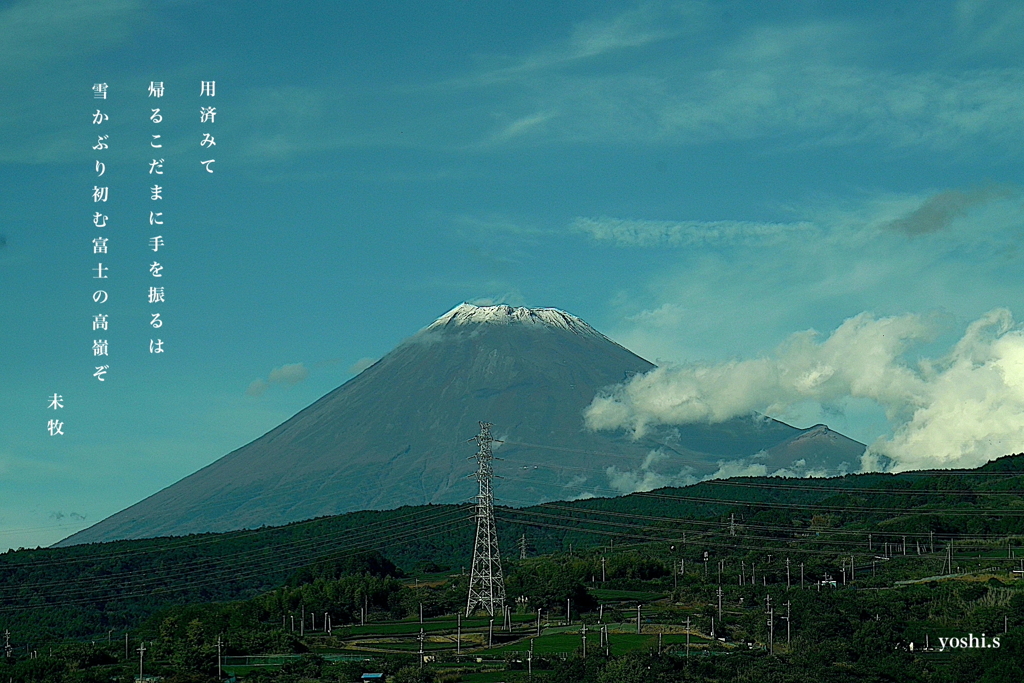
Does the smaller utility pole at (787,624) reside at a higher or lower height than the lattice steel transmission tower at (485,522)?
lower

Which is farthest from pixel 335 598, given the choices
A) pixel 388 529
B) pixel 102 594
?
pixel 388 529

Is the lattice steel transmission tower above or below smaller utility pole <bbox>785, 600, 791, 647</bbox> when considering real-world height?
above

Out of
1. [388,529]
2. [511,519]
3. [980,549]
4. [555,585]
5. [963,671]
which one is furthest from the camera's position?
[511,519]

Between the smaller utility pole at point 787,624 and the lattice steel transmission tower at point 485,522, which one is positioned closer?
the smaller utility pole at point 787,624

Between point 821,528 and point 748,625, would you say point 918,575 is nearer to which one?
point 748,625

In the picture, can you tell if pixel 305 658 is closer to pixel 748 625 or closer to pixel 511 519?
pixel 748 625

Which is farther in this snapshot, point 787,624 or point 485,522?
point 485,522

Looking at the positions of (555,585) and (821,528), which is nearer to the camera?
(555,585)

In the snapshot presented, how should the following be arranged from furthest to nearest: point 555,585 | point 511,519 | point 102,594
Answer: point 511,519 < point 102,594 < point 555,585

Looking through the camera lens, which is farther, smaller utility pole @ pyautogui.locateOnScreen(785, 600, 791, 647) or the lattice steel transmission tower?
the lattice steel transmission tower

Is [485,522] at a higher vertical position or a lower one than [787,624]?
higher
